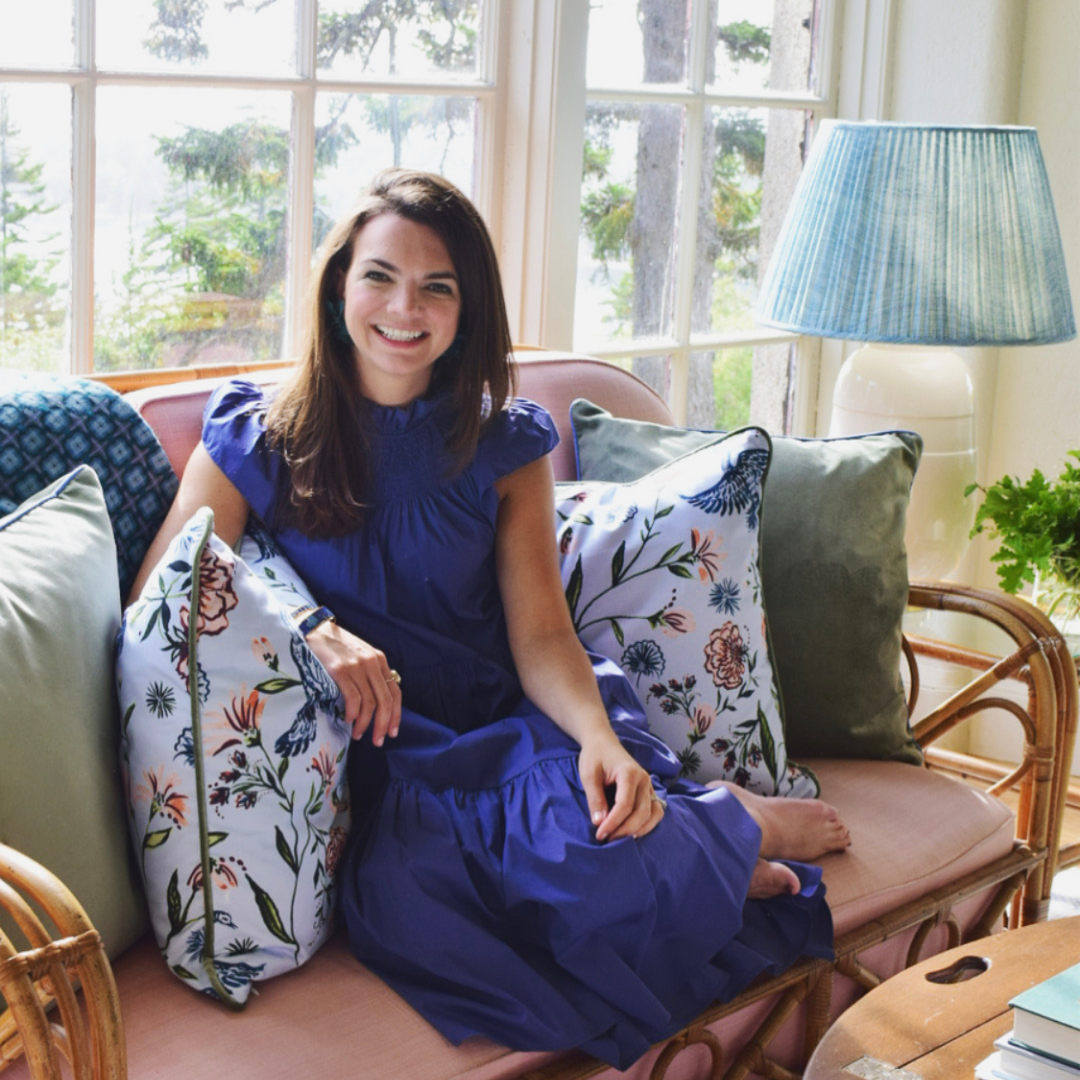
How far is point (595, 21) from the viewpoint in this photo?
7.79 feet

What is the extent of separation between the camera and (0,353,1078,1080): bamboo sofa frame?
96 cm

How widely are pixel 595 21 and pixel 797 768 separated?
133cm

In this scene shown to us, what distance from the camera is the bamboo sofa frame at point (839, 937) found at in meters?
0.96

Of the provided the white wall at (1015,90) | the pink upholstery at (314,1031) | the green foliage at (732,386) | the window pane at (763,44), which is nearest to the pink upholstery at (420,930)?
the pink upholstery at (314,1031)

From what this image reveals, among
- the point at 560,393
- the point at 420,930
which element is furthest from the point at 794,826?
the point at 560,393

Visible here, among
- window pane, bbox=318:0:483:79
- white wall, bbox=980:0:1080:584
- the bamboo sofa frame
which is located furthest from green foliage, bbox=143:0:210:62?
white wall, bbox=980:0:1080:584

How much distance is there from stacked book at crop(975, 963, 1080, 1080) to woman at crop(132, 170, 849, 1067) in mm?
347

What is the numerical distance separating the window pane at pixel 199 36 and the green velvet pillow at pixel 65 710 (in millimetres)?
792

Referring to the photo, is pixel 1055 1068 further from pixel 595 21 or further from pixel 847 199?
pixel 595 21

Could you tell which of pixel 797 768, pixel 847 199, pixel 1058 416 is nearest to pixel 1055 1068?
pixel 797 768

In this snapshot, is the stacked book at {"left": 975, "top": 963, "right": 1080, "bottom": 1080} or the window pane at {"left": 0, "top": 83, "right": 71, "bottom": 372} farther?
the window pane at {"left": 0, "top": 83, "right": 71, "bottom": 372}

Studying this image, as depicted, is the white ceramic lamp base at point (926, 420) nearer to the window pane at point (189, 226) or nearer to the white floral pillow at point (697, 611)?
the white floral pillow at point (697, 611)

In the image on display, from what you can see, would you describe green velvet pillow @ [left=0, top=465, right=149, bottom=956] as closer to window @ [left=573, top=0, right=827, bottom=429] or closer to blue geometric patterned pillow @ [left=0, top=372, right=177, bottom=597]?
blue geometric patterned pillow @ [left=0, top=372, right=177, bottom=597]

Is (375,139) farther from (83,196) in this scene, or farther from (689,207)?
(689,207)
